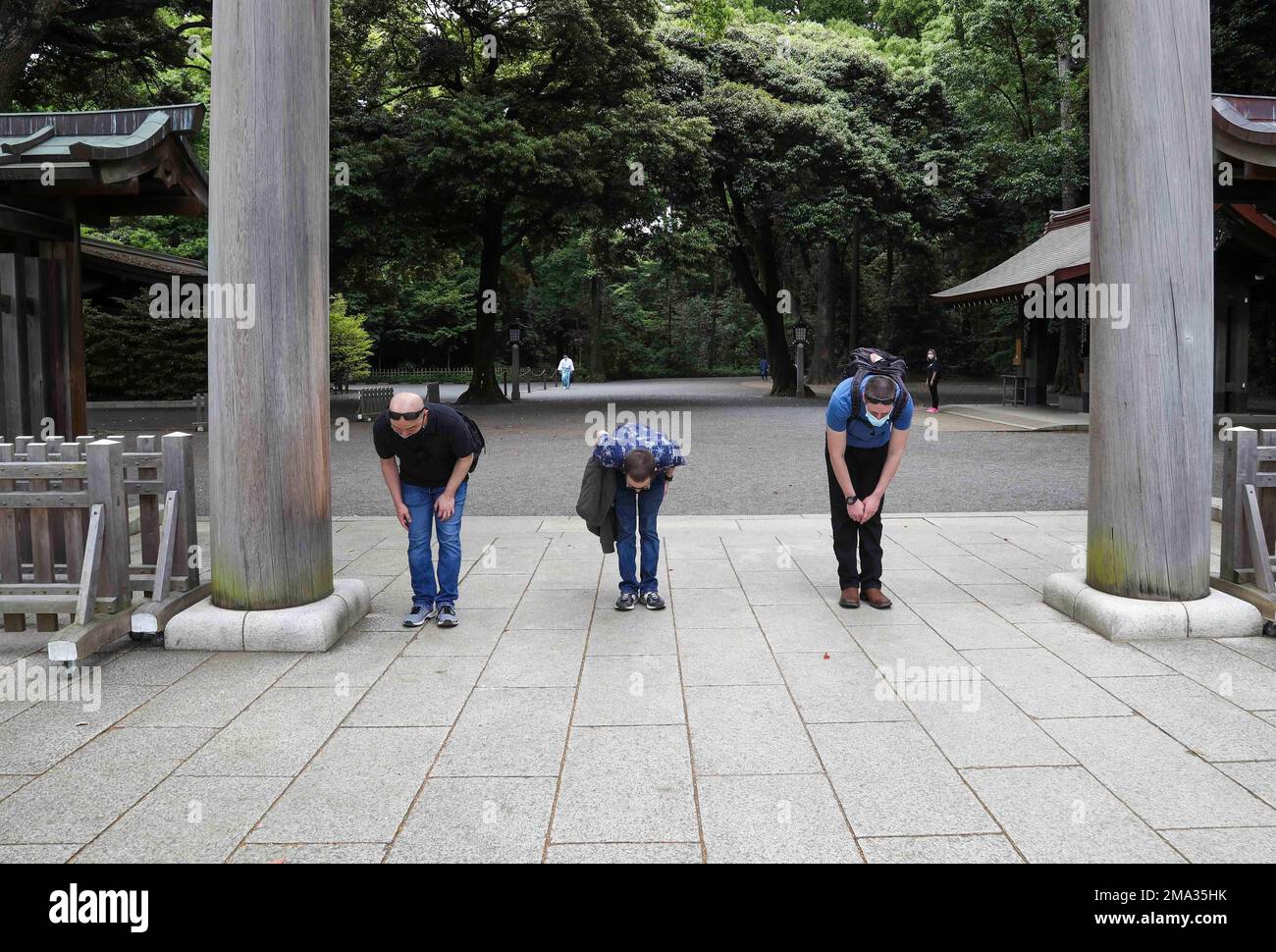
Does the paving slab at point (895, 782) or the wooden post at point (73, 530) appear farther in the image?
the wooden post at point (73, 530)

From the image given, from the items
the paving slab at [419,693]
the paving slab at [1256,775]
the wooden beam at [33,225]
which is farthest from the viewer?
the wooden beam at [33,225]

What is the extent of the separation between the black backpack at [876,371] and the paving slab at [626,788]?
2.64m

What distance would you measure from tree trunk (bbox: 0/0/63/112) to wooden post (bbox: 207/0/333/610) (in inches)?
545

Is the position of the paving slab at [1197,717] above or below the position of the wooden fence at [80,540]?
below

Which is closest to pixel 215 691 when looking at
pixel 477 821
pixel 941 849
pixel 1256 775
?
pixel 477 821

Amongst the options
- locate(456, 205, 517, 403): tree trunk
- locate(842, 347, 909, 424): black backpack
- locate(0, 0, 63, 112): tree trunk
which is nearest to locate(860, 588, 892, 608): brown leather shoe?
locate(842, 347, 909, 424): black backpack

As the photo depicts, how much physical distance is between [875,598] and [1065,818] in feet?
10.2

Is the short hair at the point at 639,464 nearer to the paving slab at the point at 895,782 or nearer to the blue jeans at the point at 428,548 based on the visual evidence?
the blue jeans at the point at 428,548

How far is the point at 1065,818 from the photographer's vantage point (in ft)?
11.6

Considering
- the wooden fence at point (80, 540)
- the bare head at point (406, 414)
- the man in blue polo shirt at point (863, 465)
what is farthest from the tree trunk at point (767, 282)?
the wooden fence at point (80, 540)

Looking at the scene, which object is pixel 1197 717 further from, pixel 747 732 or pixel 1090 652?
pixel 747 732

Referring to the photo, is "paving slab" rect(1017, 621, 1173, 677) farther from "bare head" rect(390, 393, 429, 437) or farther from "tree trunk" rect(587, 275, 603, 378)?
"tree trunk" rect(587, 275, 603, 378)

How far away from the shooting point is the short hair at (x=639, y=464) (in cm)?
608

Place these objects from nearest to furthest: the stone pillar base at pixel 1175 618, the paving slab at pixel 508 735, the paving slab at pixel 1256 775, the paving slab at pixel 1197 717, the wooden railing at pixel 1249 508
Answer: the paving slab at pixel 1256 775
the paving slab at pixel 508 735
the paving slab at pixel 1197 717
the stone pillar base at pixel 1175 618
the wooden railing at pixel 1249 508
